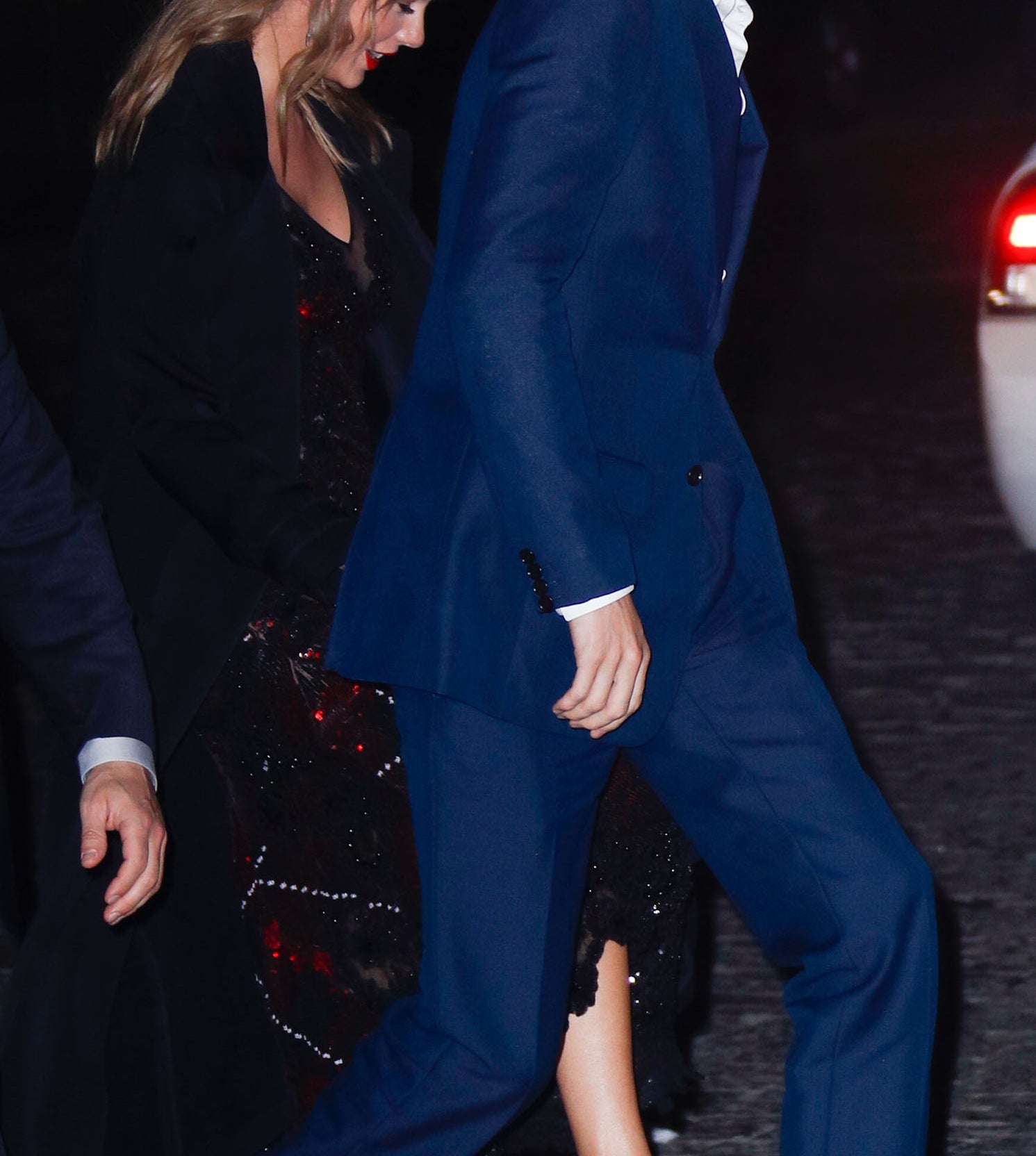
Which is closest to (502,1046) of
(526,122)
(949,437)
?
(526,122)

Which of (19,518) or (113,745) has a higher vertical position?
(19,518)

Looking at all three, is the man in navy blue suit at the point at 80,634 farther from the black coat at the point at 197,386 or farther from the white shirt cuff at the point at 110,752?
the black coat at the point at 197,386

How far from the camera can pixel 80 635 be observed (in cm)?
256

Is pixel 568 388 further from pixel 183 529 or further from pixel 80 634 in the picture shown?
pixel 183 529

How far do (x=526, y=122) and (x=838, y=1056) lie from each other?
3.72ft

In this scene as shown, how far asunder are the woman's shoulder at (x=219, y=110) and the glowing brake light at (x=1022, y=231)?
10.6 feet

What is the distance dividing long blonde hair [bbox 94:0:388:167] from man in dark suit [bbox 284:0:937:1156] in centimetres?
61

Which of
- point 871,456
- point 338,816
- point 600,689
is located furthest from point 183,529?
point 871,456

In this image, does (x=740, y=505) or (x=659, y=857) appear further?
(x=659, y=857)

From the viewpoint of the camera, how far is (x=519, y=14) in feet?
8.16

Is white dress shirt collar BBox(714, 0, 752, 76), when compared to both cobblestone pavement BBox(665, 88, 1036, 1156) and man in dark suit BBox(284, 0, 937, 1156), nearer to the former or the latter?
man in dark suit BBox(284, 0, 937, 1156)

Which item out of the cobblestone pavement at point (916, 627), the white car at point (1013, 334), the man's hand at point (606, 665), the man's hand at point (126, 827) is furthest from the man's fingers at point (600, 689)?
the white car at point (1013, 334)

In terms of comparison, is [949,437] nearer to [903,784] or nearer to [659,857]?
[903,784]

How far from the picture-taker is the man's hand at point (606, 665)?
2.51 meters
